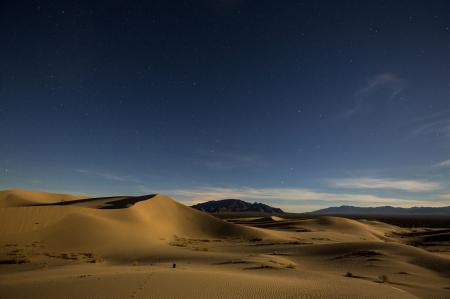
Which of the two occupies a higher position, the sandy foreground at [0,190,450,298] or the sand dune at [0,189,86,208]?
the sand dune at [0,189,86,208]

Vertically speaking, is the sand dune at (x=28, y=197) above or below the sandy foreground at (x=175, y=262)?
above

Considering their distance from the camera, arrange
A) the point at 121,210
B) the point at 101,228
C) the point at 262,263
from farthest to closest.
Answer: the point at 121,210 < the point at 101,228 < the point at 262,263

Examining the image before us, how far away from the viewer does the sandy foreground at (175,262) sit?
915 centimetres

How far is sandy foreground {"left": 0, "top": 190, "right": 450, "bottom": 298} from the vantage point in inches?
360

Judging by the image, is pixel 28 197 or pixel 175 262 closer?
pixel 175 262

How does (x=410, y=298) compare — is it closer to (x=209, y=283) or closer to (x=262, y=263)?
(x=209, y=283)

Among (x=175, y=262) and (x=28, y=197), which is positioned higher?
(x=28, y=197)

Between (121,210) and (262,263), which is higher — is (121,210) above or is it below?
above

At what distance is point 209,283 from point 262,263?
6.77 meters

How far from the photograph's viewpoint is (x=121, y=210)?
3366 centimetres

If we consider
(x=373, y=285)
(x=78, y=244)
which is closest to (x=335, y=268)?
(x=373, y=285)

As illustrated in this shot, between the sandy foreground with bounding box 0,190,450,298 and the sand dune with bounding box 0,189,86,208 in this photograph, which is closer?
the sandy foreground with bounding box 0,190,450,298

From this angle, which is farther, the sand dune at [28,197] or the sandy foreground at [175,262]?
the sand dune at [28,197]

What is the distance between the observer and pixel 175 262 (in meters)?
17.2
